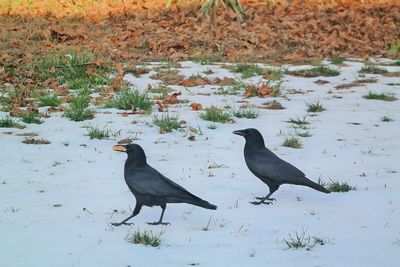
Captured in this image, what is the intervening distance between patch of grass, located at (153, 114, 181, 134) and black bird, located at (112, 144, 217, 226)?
123 inches

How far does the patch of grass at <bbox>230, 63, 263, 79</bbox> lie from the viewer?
12297mm

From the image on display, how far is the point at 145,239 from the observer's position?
4.93 m

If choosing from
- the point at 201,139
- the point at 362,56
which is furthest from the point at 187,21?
the point at 201,139

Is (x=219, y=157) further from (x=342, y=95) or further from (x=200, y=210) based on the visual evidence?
(x=342, y=95)

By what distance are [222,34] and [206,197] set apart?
919 cm

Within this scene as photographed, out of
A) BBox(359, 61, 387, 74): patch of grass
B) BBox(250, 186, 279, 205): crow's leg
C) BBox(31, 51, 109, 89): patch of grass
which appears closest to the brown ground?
BBox(31, 51, 109, 89): patch of grass

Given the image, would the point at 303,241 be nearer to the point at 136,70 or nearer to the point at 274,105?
the point at 274,105

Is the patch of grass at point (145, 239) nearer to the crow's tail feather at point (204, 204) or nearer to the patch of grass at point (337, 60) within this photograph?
the crow's tail feather at point (204, 204)

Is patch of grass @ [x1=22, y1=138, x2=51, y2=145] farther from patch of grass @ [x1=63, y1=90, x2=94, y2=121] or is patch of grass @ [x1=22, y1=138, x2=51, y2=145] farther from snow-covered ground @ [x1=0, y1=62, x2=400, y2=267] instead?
patch of grass @ [x1=63, y1=90, x2=94, y2=121]

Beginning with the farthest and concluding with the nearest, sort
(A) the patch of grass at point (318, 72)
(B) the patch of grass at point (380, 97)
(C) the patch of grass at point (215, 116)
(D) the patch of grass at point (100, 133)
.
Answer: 1. (A) the patch of grass at point (318, 72)
2. (B) the patch of grass at point (380, 97)
3. (C) the patch of grass at point (215, 116)
4. (D) the patch of grass at point (100, 133)

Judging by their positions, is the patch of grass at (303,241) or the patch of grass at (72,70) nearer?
the patch of grass at (303,241)

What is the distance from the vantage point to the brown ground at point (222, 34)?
45.6ft

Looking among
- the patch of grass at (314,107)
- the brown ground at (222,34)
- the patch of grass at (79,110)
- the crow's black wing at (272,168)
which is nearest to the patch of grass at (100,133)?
the patch of grass at (79,110)

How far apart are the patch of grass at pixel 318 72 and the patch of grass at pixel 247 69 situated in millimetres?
647
